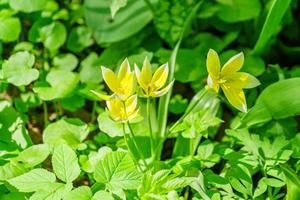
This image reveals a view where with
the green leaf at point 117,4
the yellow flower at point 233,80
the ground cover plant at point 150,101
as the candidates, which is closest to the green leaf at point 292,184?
the ground cover plant at point 150,101

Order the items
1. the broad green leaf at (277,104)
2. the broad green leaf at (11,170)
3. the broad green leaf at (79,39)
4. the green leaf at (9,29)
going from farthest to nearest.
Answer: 1. the broad green leaf at (79,39)
2. the green leaf at (9,29)
3. the broad green leaf at (277,104)
4. the broad green leaf at (11,170)

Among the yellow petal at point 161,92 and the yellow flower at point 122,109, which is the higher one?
the yellow petal at point 161,92

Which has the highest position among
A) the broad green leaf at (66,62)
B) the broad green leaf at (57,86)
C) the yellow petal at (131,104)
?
the yellow petal at (131,104)

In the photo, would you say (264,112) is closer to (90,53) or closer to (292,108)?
(292,108)

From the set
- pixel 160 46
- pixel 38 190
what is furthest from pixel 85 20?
pixel 38 190

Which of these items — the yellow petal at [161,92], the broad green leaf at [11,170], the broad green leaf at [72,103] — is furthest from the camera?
the broad green leaf at [72,103]

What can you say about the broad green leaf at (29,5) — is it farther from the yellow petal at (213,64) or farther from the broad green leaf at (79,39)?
the yellow petal at (213,64)

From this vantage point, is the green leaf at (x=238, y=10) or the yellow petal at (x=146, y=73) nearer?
the yellow petal at (x=146, y=73)
